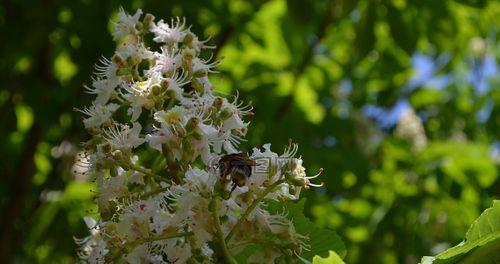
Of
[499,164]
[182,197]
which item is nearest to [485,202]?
[499,164]

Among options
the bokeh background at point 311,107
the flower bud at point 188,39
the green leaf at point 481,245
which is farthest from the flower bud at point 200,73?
the bokeh background at point 311,107

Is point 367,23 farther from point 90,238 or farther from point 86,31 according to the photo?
point 90,238

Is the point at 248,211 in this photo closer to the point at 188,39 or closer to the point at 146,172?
the point at 146,172

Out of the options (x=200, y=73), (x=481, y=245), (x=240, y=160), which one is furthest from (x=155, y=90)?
(x=481, y=245)

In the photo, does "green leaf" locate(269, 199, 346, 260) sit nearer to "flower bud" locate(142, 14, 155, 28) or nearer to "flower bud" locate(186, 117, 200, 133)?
"flower bud" locate(186, 117, 200, 133)

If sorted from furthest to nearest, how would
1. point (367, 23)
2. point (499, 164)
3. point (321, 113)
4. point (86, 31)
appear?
1. point (321, 113)
2. point (499, 164)
3. point (367, 23)
4. point (86, 31)

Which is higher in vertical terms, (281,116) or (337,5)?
(337,5)
